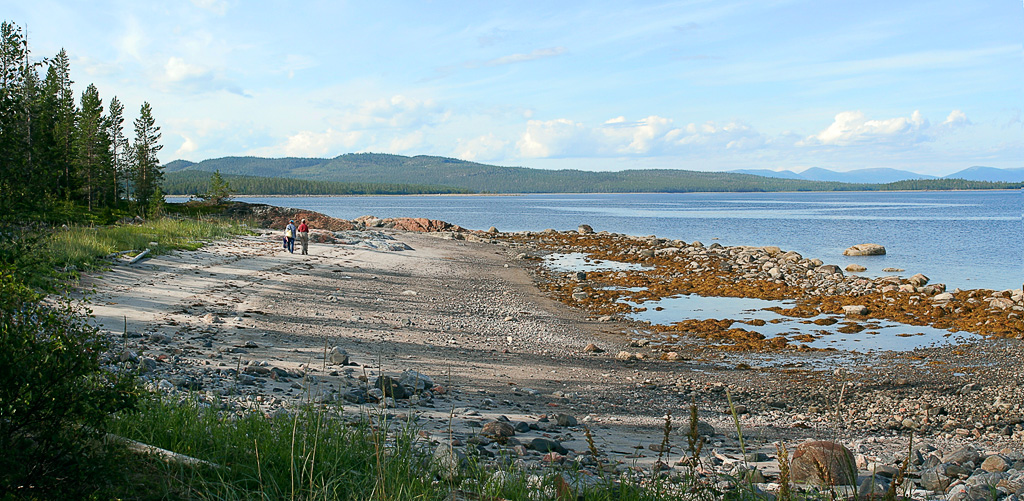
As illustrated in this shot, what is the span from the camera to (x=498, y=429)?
6.81m

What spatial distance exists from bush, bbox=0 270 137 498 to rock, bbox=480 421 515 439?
389 centimetres

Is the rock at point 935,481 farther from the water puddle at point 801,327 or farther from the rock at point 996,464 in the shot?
the water puddle at point 801,327

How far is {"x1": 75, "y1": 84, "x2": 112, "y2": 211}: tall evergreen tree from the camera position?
45438 mm

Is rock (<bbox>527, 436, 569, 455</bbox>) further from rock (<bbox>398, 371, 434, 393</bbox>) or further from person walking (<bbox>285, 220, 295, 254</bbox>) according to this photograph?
person walking (<bbox>285, 220, 295, 254</bbox>)

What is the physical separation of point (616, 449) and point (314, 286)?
1298 centimetres

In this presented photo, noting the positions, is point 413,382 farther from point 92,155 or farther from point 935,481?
point 92,155

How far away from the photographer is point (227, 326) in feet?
38.5

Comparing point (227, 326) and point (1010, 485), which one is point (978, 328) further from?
point (227, 326)

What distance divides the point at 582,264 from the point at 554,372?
2215 centimetres

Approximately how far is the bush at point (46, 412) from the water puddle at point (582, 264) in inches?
1072

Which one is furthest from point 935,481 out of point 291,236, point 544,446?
point 291,236

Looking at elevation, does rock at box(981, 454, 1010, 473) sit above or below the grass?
below

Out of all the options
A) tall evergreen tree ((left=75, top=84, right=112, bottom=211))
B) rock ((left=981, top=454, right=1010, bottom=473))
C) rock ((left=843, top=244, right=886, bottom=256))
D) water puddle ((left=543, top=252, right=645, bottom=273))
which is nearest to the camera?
rock ((left=981, top=454, right=1010, bottom=473))

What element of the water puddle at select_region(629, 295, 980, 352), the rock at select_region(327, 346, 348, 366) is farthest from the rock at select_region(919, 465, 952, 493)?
the water puddle at select_region(629, 295, 980, 352)
